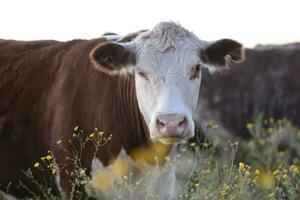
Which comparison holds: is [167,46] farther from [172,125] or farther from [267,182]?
[267,182]

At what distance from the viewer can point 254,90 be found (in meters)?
14.1

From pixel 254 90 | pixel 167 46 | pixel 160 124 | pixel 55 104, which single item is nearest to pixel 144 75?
pixel 167 46

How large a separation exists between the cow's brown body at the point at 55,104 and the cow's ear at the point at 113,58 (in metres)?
0.19

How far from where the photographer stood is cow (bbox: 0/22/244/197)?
7871 millimetres

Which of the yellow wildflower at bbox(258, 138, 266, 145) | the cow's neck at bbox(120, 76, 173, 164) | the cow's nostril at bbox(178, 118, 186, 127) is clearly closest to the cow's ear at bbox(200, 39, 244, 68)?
the cow's neck at bbox(120, 76, 173, 164)

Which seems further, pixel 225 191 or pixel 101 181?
pixel 101 181

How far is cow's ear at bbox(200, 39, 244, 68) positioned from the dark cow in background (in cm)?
535

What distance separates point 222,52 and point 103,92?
43.3 inches

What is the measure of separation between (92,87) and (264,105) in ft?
19.4

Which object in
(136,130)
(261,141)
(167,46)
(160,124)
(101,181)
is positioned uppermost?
(167,46)

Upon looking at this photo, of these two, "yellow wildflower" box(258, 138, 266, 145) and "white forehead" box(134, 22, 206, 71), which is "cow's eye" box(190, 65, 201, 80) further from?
"yellow wildflower" box(258, 138, 266, 145)

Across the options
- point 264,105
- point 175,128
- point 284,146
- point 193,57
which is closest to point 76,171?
point 175,128

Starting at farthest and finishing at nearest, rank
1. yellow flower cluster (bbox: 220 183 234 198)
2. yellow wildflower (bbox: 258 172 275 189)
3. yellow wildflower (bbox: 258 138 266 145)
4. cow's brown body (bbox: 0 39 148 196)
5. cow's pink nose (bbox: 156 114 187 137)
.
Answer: yellow wildflower (bbox: 258 138 266 145), yellow wildflower (bbox: 258 172 275 189), cow's brown body (bbox: 0 39 148 196), yellow flower cluster (bbox: 220 183 234 198), cow's pink nose (bbox: 156 114 187 137)

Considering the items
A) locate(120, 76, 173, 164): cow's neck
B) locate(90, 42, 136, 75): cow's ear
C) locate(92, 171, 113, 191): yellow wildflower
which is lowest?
locate(92, 171, 113, 191): yellow wildflower
